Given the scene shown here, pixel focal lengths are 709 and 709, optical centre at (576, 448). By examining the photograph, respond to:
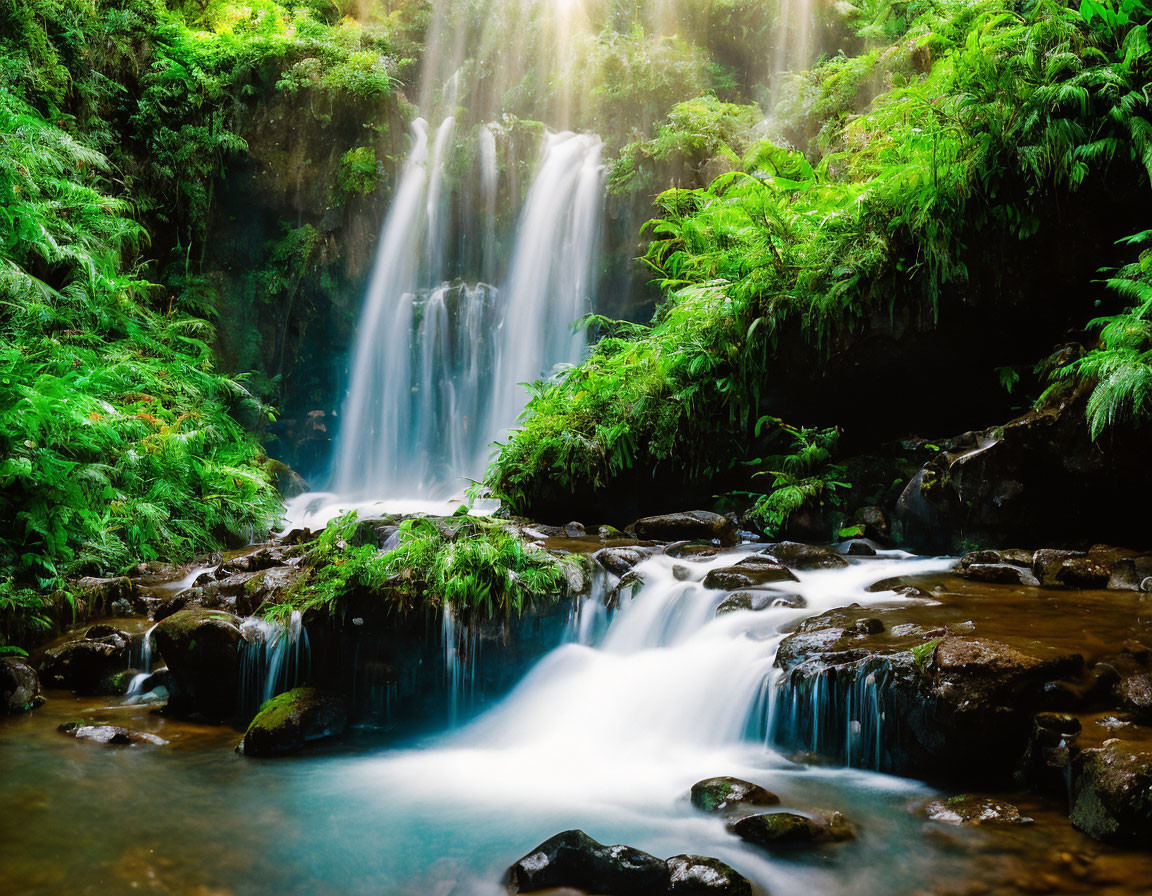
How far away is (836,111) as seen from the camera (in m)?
11.5

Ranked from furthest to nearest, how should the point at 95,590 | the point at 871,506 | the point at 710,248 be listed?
the point at 710,248 < the point at 871,506 < the point at 95,590

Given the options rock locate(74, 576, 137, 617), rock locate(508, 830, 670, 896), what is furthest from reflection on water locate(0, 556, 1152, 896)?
rock locate(74, 576, 137, 617)

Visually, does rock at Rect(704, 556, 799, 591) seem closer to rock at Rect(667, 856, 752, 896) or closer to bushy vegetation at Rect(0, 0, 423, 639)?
rock at Rect(667, 856, 752, 896)

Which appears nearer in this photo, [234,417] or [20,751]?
[20,751]

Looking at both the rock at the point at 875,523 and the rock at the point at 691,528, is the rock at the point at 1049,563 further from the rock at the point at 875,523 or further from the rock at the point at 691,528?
the rock at the point at 691,528

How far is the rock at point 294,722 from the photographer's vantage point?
4312 millimetres

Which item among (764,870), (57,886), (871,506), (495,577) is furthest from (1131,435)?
(57,886)

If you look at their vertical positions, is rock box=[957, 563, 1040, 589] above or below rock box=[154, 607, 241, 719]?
above

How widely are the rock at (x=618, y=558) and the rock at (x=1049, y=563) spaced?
3.05 meters

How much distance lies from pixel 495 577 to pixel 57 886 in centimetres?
290

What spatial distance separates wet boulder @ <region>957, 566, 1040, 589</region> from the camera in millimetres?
5309

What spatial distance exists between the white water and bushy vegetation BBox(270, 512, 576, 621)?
1.75 feet

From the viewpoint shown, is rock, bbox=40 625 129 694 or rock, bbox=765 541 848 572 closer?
rock, bbox=40 625 129 694

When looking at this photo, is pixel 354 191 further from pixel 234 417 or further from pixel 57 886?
pixel 57 886
